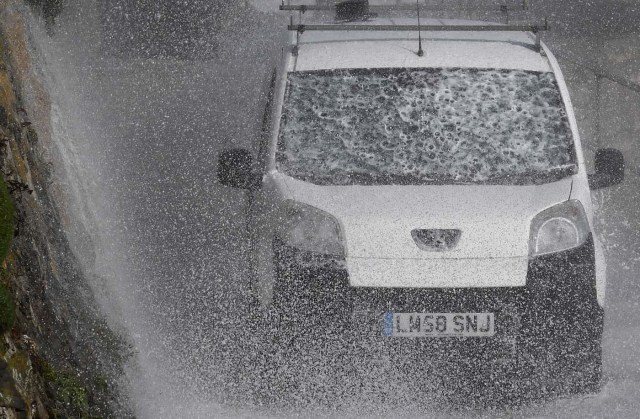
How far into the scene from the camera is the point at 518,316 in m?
5.56

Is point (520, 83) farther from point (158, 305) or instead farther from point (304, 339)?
point (158, 305)

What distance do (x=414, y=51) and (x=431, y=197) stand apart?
1.32 metres

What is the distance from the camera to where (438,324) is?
18.1 feet

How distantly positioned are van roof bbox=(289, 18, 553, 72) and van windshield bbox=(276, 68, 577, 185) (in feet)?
0.20

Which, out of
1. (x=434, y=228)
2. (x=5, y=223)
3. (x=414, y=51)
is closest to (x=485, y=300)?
(x=434, y=228)

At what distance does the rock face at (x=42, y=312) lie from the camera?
4250mm

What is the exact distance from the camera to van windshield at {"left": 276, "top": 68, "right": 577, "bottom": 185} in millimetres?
6117

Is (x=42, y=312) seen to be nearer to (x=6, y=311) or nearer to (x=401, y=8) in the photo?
(x=6, y=311)

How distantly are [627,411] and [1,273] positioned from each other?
305cm

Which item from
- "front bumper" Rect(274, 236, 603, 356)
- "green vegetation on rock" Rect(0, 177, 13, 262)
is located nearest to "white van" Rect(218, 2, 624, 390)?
"front bumper" Rect(274, 236, 603, 356)

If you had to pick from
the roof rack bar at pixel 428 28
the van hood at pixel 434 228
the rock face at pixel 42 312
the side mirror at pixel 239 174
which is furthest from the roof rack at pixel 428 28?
the rock face at pixel 42 312

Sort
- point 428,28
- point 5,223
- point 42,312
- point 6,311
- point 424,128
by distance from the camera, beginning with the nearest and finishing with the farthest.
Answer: point 6,311 → point 5,223 → point 42,312 → point 424,128 → point 428,28

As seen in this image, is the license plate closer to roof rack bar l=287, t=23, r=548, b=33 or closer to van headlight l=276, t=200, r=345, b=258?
van headlight l=276, t=200, r=345, b=258

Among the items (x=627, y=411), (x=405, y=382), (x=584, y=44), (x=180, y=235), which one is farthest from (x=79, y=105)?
(x=584, y=44)
